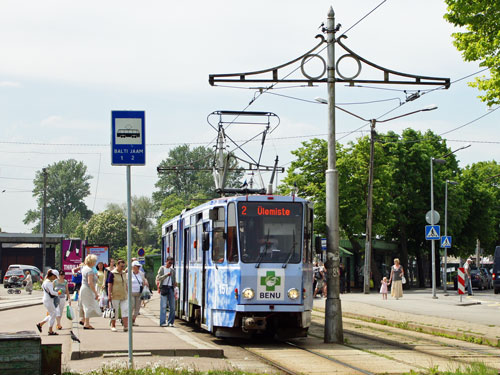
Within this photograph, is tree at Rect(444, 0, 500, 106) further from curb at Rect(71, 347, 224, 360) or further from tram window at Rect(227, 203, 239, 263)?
curb at Rect(71, 347, 224, 360)

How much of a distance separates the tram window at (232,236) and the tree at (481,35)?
6.85m

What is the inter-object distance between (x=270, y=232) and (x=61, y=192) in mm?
112380

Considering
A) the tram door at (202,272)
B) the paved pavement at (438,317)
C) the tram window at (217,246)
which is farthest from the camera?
the paved pavement at (438,317)

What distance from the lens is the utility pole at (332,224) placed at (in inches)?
611

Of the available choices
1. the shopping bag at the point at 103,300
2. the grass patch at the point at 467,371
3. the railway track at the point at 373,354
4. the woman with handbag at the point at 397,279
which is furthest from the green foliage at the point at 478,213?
the grass patch at the point at 467,371

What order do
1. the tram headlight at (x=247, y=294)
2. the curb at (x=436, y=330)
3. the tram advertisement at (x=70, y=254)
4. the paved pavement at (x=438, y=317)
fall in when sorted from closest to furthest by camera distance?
the tram headlight at (x=247, y=294) < the curb at (x=436, y=330) < the paved pavement at (x=438, y=317) < the tram advertisement at (x=70, y=254)

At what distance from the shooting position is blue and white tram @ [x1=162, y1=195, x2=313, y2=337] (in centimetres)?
1525

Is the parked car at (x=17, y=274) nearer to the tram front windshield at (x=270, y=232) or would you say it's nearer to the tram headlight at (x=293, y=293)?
the tram front windshield at (x=270, y=232)

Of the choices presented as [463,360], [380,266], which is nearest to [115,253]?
[380,266]

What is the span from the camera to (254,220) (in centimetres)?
1560

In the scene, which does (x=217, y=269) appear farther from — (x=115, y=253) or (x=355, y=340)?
(x=115, y=253)

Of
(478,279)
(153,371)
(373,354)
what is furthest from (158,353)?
(478,279)

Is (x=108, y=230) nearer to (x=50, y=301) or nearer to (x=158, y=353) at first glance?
(x=50, y=301)

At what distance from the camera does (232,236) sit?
15.6 meters
